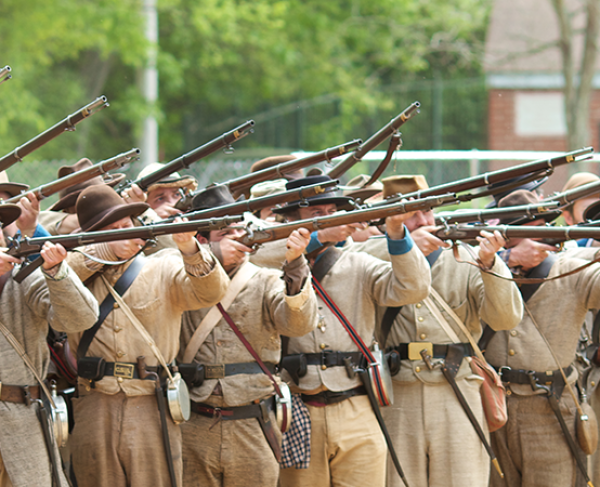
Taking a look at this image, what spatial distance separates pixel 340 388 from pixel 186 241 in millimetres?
1507

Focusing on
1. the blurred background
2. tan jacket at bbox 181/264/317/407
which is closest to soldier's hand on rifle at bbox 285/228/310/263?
tan jacket at bbox 181/264/317/407

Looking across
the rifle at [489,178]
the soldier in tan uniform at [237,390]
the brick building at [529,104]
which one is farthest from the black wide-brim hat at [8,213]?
the brick building at [529,104]

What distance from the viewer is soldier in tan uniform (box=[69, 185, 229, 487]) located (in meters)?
4.95

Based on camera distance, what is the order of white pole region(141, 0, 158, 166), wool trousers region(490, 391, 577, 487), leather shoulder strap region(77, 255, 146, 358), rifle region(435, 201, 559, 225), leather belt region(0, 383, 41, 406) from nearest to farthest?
1. rifle region(435, 201, 559, 225)
2. leather belt region(0, 383, 41, 406)
3. leather shoulder strap region(77, 255, 146, 358)
4. wool trousers region(490, 391, 577, 487)
5. white pole region(141, 0, 158, 166)

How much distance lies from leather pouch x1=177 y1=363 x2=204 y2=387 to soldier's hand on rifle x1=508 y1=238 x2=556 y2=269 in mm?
2316

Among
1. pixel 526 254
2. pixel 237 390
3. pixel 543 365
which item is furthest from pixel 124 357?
pixel 543 365

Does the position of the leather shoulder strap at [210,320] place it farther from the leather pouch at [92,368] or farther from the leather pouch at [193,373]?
the leather pouch at [92,368]

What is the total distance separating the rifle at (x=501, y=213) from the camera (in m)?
4.66

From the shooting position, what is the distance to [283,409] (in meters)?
5.27

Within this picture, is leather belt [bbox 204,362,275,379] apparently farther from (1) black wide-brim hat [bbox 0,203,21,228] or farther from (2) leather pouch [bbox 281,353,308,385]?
(1) black wide-brim hat [bbox 0,203,21,228]

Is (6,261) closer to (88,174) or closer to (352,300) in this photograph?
(88,174)

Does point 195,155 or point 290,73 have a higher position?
point 290,73

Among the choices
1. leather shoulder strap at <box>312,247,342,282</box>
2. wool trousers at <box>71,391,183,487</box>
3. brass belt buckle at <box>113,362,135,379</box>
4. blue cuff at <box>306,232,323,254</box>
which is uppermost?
blue cuff at <box>306,232,323,254</box>

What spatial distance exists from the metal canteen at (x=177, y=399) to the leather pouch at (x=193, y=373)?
183 mm
